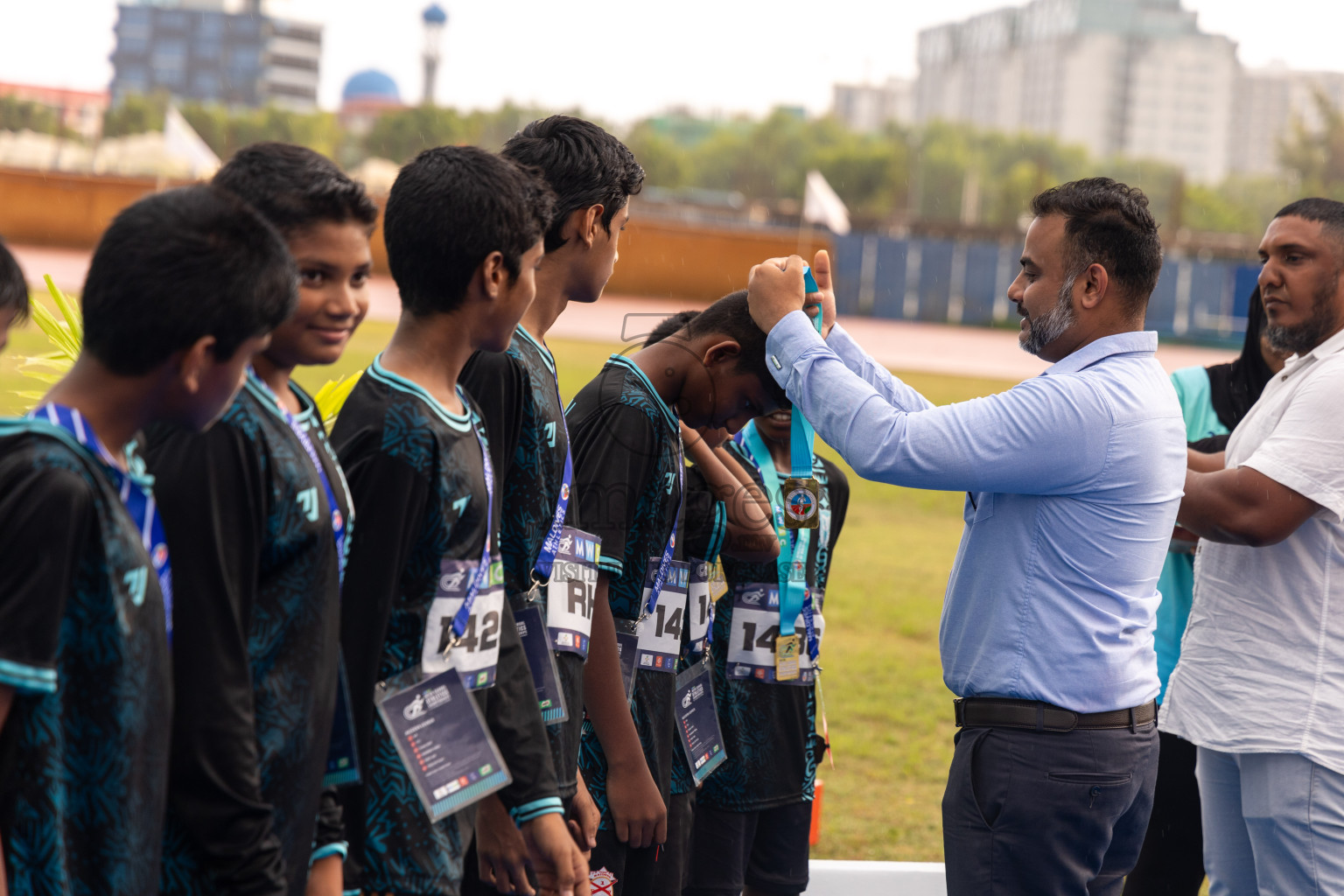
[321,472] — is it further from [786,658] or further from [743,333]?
[786,658]

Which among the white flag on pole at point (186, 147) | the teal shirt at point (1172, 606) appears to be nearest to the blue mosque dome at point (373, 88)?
the white flag on pole at point (186, 147)

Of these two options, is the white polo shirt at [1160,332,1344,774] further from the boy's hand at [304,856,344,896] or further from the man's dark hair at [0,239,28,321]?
the man's dark hair at [0,239,28,321]

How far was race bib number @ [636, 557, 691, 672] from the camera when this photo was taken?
2590 mm

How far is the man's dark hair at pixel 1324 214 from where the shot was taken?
10.3 feet

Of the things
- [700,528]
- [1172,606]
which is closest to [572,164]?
[700,528]

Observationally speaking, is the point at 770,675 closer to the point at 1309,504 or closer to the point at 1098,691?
the point at 1098,691

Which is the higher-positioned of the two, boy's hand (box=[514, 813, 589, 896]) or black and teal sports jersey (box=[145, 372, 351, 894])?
black and teal sports jersey (box=[145, 372, 351, 894])

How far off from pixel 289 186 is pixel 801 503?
1.50 metres

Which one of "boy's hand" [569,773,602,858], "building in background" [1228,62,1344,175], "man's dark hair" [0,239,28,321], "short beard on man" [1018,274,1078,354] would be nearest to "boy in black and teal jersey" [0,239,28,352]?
"man's dark hair" [0,239,28,321]

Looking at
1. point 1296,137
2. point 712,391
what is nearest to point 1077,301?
point 712,391

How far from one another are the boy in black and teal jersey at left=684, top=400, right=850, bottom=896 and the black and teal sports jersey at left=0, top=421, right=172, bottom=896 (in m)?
1.89

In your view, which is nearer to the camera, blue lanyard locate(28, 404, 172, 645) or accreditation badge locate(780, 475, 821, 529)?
blue lanyard locate(28, 404, 172, 645)

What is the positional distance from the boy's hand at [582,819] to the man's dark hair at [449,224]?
0.92 metres

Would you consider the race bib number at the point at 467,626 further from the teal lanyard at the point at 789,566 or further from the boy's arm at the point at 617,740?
the teal lanyard at the point at 789,566
